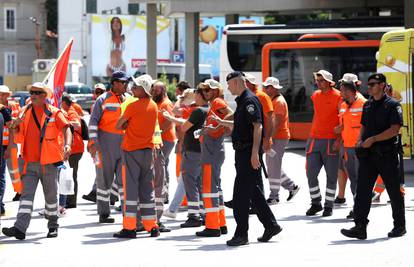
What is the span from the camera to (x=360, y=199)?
479 inches

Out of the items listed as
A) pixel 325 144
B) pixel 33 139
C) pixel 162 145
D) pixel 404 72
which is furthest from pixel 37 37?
pixel 33 139

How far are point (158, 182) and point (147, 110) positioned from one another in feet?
5.28

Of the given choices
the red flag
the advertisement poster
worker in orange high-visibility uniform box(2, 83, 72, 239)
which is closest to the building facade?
the advertisement poster

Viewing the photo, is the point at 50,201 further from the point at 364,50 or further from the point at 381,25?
the point at 381,25

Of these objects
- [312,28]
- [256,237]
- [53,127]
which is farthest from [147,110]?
[312,28]

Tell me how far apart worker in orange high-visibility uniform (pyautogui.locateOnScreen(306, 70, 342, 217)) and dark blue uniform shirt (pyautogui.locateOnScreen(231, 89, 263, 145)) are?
9.36ft

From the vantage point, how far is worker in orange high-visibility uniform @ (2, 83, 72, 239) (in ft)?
40.6

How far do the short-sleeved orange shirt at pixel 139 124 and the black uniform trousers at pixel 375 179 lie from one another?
2.46m

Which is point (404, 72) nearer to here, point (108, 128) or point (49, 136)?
point (108, 128)

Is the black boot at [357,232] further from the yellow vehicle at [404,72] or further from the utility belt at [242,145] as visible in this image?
the yellow vehicle at [404,72]

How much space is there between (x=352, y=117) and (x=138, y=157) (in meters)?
3.42

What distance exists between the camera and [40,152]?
490 inches

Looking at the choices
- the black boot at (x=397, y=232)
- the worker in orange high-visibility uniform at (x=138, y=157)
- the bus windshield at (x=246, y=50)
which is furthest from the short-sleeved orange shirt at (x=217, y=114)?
the bus windshield at (x=246, y=50)

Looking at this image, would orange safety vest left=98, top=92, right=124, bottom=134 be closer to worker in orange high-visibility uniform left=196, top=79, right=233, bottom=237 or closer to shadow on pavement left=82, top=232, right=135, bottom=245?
worker in orange high-visibility uniform left=196, top=79, right=233, bottom=237
